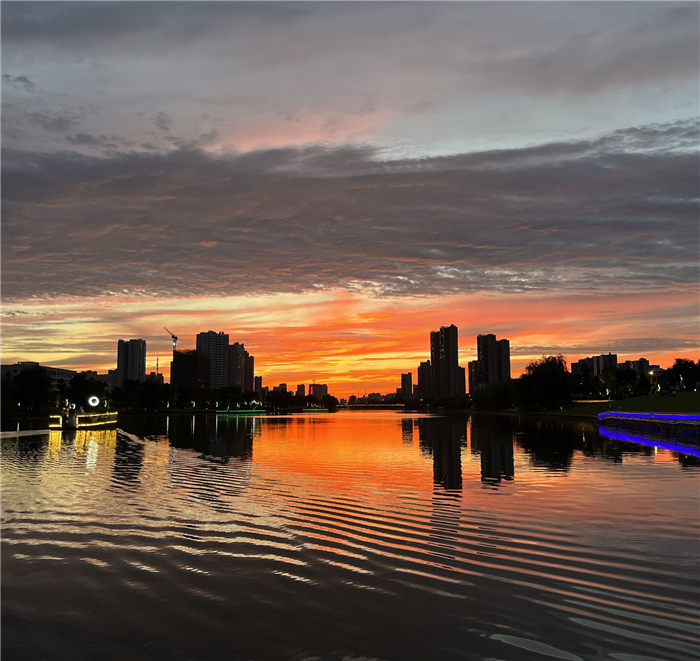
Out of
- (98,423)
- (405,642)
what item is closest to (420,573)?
(405,642)

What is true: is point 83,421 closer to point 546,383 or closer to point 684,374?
point 546,383

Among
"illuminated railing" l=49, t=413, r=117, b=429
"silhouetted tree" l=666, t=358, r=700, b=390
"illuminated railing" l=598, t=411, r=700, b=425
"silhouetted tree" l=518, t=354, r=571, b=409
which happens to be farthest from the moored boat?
"silhouetted tree" l=666, t=358, r=700, b=390

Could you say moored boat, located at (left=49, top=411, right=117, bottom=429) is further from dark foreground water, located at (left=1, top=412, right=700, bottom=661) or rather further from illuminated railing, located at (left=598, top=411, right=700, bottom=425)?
illuminated railing, located at (left=598, top=411, right=700, bottom=425)

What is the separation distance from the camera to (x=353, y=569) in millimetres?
12312

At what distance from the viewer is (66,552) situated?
13961mm

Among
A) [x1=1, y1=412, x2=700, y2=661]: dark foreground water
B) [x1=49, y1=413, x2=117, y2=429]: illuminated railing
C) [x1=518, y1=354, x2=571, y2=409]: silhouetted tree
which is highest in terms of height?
[x1=518, y1=354, x2=571, y2=409]: silhouetted tree

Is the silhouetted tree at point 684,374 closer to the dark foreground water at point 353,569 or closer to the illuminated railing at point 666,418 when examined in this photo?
the illuminated railing at point 666,418

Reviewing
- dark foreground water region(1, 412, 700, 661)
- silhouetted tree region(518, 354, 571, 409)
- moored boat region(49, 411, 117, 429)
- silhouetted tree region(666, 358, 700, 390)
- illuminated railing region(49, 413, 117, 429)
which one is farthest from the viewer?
silhouetted tree region(666, 358, 700, 390)

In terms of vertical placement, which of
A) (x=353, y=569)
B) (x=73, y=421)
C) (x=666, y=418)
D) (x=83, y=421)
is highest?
(x=666, y=418)

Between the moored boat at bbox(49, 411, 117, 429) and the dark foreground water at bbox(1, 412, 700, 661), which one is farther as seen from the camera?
the moored boat at bbox(49, 411, 117, 429)

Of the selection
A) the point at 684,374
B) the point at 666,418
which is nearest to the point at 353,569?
the point at 666,418

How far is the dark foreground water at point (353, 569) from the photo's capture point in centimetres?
870

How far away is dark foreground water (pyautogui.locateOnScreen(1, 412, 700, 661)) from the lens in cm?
870

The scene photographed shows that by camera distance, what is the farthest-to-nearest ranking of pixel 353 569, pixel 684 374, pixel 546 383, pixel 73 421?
pixel 684 374
pixel 546 383
pixel 73 421
pixel 353 569
